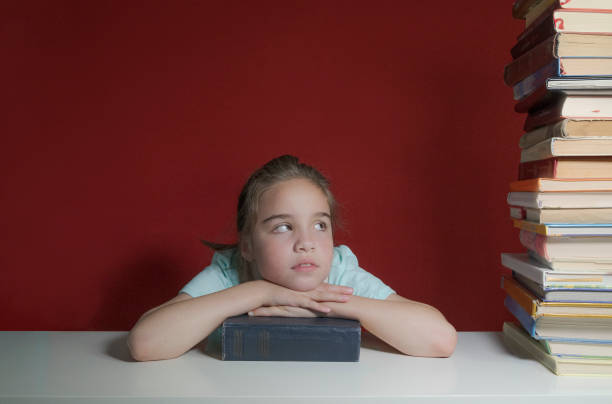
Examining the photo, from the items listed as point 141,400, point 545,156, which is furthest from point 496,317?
point 141,400

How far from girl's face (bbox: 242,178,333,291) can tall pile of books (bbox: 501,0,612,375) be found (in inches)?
15.5

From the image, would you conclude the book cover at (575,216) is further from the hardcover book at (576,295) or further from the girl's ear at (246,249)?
the girl's ear at (246,249)

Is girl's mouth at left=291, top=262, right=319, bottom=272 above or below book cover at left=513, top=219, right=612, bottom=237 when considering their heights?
below

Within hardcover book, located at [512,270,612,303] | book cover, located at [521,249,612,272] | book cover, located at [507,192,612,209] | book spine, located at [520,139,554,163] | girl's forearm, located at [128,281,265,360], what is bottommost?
girl's forearm, located at [128,281,265,360]

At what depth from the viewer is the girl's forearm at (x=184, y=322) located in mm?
938

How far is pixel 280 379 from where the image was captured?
33.5 inches

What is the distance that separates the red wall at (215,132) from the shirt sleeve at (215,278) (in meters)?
0.46

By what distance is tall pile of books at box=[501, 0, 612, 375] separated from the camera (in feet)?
2.87

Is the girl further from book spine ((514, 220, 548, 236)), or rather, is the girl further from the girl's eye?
book spine ((514, 220, 548, 236))

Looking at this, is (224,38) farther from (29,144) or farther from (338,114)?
(29,144)

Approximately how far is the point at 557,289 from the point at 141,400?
0.69m

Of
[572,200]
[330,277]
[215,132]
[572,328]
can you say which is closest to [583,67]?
[572,200]

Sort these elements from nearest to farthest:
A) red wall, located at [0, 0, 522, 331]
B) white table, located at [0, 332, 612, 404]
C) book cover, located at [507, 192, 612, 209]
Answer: white table, located at [0, 332, 612, 404]
book cover, located at [507, 192, 612, 209]
red wall, located at [0, 0, 522, 331]

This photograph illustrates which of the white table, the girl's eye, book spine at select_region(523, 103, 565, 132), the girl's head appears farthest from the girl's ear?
book spine at select_region(523, 103, 565, 132)
